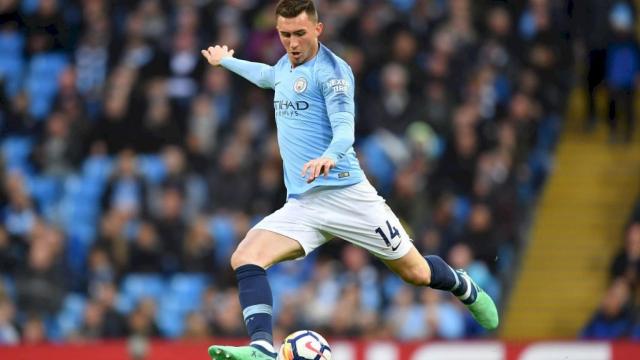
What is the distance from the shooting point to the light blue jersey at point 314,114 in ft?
28.9

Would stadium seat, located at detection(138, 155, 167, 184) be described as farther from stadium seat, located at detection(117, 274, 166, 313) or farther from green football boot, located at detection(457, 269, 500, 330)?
green football boot, located at detection(457, 269, 500, 330)

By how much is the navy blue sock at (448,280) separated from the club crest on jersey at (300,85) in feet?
5.25

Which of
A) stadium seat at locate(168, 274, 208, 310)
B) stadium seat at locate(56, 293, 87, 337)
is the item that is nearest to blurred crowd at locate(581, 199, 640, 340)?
stadium seat at locate(168, 274, 208, 310)

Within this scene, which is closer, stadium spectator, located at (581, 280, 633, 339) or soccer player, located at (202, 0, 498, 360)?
soccer player, located at (202, 0, 498, 360)

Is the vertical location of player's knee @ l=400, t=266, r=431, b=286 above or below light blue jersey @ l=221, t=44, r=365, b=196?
below

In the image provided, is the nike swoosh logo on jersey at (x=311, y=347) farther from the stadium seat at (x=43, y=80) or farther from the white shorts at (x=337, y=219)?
the stadium seat at (x=43, y=80)

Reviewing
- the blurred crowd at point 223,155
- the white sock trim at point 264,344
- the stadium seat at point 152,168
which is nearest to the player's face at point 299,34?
the white sock trim at point 264,344

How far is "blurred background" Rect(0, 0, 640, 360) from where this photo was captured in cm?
1458

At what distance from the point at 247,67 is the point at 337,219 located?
1.19 m

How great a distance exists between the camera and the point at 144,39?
17.0m

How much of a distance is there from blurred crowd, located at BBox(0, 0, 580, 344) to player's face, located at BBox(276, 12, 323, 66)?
549 centimetres

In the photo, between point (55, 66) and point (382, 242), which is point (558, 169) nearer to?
point (55, 66)

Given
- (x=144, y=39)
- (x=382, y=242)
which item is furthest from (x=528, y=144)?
(x=382, y=242)

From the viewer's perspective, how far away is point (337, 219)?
920cm
